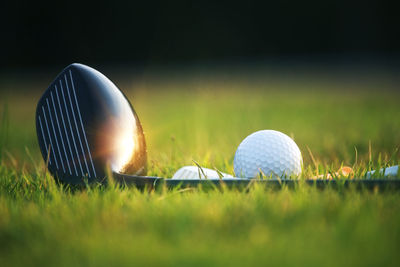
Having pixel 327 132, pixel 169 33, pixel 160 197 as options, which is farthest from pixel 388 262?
pixel 169 33

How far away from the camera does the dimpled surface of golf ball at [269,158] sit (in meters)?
1.81

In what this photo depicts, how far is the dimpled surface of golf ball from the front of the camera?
1810 millimetres

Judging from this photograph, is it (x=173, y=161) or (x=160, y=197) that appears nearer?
(x=160, y=197)

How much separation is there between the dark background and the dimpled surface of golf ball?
41.4 feet

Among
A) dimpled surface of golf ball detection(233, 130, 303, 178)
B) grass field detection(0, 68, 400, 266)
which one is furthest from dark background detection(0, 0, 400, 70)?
grass field detection(0, 68, 400, 266)

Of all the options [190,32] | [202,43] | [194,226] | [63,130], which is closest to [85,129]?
[63,130]

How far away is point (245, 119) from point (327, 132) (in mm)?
1258

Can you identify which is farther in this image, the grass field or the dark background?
the dark background

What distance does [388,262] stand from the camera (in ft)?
3.25

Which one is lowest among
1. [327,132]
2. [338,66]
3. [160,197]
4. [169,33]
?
[160,197]

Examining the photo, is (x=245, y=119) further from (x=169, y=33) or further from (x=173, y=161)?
(x=169, y=33)

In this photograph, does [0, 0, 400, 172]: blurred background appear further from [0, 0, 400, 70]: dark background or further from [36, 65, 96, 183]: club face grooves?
[36, 65, 96, 183]: club face grooves

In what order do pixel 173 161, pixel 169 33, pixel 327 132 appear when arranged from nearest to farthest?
pixel 173 161 < pixel 327 132 < pixel 169 33

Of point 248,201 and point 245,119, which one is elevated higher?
point 245,119
